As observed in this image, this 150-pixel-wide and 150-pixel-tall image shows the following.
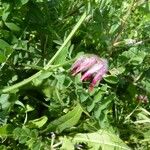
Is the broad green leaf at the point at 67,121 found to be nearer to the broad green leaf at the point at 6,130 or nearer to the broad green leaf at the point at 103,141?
the broad green leaf at the point at 103,141

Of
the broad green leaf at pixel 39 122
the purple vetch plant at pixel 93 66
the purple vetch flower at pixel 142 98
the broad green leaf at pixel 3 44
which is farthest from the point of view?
the purple vetch flower at pixel 142 98

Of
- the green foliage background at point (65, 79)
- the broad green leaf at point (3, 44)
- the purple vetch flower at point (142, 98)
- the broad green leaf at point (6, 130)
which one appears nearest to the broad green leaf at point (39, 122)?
the green foliage background at point (65, 79)

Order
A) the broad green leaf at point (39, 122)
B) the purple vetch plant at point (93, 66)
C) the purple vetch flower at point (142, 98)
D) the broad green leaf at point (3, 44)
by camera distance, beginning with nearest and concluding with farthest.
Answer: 1. the purple vetch plant at point (93, 66)
2. the broad green leaf at point (3, 44)
3. the broad green leaf at point (39, 122)
4. the purple vetch flower at point (142, 98)

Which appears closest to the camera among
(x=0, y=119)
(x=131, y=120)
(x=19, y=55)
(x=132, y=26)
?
(x=0, y=119)

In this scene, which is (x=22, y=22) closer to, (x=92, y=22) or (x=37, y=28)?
(x=37, y=28)

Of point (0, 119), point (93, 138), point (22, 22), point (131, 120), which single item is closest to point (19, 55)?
point (22, 22)

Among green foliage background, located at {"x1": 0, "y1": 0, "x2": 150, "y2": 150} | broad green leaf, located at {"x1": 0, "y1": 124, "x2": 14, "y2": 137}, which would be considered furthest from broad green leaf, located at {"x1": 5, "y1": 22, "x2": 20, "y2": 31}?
broad green leaf, located at {"x1": 0, "y1": 124, "x2": 14, "y2": 137}

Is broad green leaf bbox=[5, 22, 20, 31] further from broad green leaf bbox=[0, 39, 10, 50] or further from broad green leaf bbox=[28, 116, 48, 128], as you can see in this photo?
broad green leaf bbox=[28, 116, 48, 128]

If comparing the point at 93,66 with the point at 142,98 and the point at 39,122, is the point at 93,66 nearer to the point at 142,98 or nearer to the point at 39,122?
the point at 39,122

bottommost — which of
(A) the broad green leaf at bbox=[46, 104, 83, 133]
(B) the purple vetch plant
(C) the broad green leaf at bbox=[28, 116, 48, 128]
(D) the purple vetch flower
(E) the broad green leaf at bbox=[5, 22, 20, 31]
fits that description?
(D) the purple vetch flower
